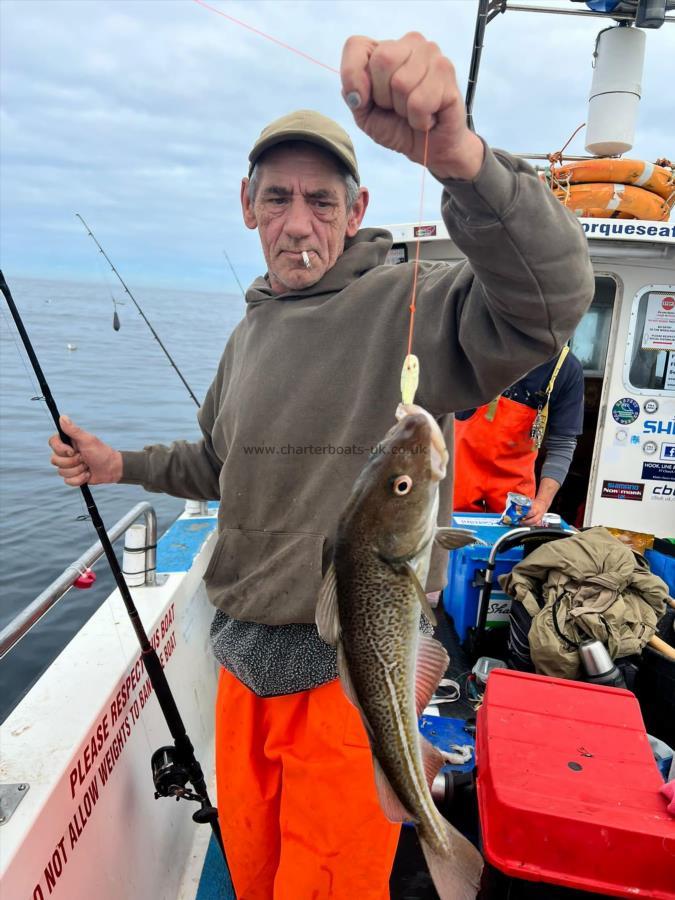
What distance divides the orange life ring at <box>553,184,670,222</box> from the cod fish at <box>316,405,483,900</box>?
510cm

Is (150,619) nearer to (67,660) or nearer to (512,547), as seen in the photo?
(67,660)

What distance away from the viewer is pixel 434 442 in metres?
1.47

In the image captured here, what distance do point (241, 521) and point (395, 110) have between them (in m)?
1.44

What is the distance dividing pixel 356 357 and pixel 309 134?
2.40 feet

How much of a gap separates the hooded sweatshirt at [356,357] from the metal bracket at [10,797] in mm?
836

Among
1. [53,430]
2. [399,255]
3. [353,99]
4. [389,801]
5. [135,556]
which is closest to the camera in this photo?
[353,99]

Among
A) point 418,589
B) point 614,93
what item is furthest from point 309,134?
point 614,93

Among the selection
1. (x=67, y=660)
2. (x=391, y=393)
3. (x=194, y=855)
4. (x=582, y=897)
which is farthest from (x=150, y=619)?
(x=582, y=897)

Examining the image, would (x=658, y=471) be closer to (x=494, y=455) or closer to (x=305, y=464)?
(x=494, y=455)

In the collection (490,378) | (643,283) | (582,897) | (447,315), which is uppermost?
(643,283)

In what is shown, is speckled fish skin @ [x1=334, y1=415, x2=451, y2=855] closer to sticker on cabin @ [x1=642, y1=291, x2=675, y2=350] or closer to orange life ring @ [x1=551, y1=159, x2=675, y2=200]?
orange life ring @ [x1=551, y1=159, x2=675, y2=200]

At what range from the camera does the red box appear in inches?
71.1

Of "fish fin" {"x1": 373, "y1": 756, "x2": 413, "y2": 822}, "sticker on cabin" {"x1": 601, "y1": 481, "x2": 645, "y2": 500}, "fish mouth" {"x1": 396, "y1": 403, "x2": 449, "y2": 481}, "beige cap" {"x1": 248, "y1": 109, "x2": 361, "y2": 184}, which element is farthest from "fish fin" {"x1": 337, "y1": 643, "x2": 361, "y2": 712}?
"sticker on cabin" {"x1": 601, "y1": 481, "x2": 645, "y2": 500}

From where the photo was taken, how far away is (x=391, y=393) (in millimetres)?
1965
